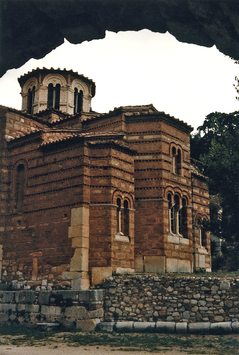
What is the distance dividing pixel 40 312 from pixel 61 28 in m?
13.4

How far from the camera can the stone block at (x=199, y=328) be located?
13336 mm

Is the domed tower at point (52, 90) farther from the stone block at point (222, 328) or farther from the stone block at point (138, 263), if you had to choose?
the stone block at point (222, 328)

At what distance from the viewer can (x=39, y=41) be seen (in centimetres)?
407

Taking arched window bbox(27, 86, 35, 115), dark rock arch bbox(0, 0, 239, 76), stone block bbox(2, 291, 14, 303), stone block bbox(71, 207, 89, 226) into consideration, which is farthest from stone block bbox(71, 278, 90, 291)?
arched window bbox(27, 86, 35, 115)

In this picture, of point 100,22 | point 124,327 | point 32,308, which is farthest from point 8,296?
point 100,22

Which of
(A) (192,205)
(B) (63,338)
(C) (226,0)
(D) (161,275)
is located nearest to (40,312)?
(B) (63,338)

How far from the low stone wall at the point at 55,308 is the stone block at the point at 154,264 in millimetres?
2839

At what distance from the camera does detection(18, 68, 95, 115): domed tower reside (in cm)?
2441

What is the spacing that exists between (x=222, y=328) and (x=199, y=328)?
28.8 inches

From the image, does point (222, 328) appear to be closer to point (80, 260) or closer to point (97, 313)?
point (97, 313)

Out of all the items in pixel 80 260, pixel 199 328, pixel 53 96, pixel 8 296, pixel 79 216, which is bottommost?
pixel 199 328

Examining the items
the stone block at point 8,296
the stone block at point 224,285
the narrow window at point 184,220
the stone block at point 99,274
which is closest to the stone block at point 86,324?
the stone block at point 99,274

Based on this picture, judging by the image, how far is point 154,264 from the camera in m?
16.9

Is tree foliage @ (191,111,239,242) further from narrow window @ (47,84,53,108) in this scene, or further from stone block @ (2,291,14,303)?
narrow window @ (47,84,53,108)
